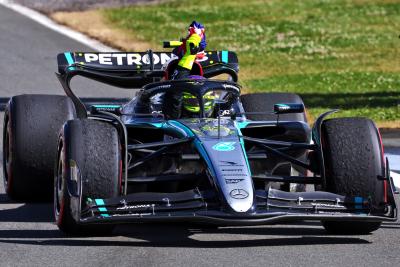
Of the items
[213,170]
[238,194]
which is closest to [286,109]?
[213,170]

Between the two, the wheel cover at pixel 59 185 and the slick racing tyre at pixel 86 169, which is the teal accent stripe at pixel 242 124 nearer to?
the slick racing tyre at pixel 86 169

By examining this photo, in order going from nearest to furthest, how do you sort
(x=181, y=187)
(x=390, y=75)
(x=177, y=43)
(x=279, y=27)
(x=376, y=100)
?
(x=181, y=187) < (x=177, y=43) < (x=376, y=100) < (x=390, y=75) < (x=279, y=27)

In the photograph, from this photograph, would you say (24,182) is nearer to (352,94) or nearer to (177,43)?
(177,43)

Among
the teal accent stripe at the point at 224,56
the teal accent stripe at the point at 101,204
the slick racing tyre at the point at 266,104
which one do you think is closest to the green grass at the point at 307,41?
the teal accent stripe at the point at 224,56

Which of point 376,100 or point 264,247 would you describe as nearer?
point 264,247

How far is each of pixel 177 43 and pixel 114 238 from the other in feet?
11.7

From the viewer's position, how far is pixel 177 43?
44.1 ft

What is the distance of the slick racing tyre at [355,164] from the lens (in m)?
10.3

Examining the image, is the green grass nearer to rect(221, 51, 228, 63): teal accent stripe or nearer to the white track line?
the white track line

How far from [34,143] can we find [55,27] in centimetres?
1890

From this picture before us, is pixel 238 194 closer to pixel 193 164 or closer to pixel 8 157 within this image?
pixel 193 164

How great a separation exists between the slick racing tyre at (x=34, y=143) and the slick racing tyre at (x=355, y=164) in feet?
8.75

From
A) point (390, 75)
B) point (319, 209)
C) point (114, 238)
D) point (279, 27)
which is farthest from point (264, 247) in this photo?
point (279, 27)

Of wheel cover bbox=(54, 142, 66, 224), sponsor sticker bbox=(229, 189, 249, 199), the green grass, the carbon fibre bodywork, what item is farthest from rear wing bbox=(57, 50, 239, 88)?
the green grass
